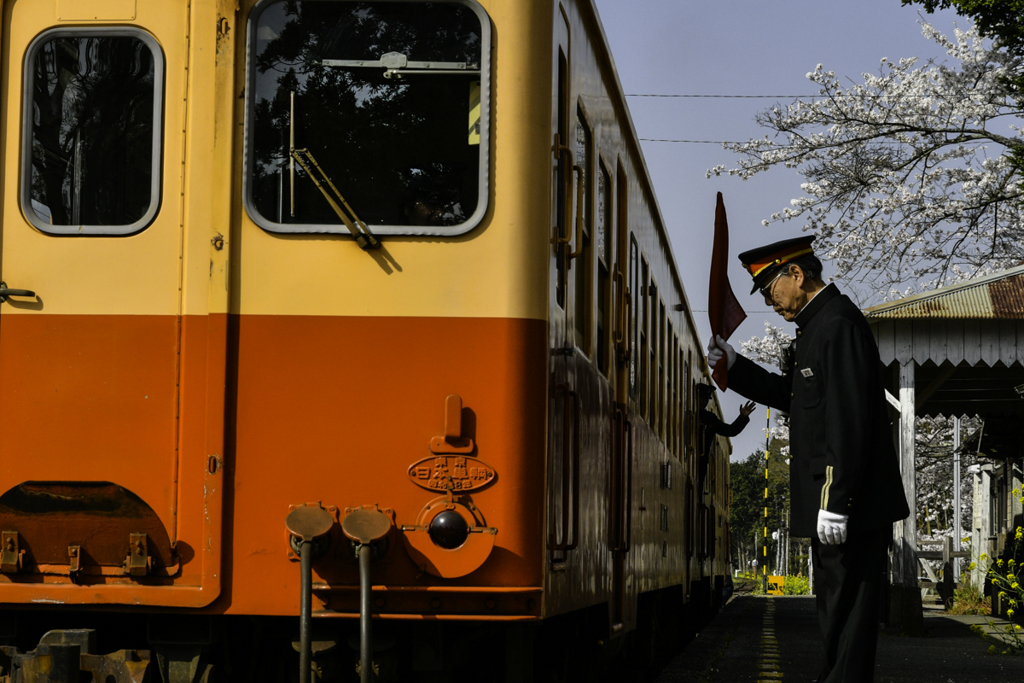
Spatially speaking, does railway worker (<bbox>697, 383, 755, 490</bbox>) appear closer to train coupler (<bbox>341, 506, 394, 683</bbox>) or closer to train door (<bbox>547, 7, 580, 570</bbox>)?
train door (<bbox>547, 7, 580, 570</bbox>)

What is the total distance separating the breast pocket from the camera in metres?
4.47

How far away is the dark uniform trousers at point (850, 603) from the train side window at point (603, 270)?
5.33 ft

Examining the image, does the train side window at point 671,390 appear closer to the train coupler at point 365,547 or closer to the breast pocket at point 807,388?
the breast pocket at point 807,388

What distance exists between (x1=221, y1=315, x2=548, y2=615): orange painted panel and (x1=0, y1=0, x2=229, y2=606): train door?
0.11 meters

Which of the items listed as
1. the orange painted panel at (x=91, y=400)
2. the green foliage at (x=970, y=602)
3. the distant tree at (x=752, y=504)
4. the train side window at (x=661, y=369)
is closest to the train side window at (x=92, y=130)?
the orange painted panel at (x=91, y=400)

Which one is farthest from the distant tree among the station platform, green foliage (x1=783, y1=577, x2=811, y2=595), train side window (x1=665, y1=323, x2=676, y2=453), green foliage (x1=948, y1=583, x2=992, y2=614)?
train side window (x1=665, y1=323, x2=676, y2=453)

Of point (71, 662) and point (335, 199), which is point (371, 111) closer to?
point (335, 199)

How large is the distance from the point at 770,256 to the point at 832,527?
3.35 feet

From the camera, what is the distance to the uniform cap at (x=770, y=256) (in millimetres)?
4707

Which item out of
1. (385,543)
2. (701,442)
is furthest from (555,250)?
(701,442)

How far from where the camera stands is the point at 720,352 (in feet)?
16.0

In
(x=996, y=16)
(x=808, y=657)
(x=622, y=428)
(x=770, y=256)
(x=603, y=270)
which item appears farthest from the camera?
(x=996, y=16)

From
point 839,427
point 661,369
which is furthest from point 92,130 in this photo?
point 661,369

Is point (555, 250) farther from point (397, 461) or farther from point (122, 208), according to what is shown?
point (122, 208)
